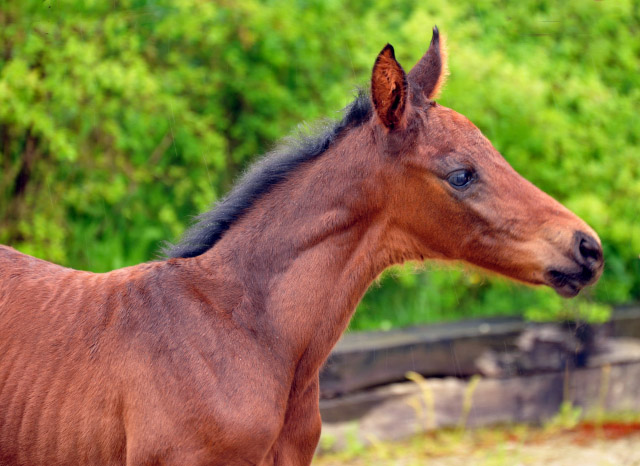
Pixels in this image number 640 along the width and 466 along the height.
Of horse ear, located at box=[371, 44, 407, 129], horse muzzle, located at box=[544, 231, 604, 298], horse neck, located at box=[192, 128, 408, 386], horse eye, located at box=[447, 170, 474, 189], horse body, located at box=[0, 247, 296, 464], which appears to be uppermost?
horse ear, located at box=[371, 44, 407, 129]

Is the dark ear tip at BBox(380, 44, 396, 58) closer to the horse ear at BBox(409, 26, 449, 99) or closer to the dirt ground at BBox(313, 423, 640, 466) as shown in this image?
the horse ear at BBox(409, 26, 449, 99)

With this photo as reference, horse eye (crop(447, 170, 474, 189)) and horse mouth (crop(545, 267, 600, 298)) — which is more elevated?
horse eye (crop(447, 170, 474, 189))

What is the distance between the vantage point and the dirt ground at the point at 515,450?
17.2 feet

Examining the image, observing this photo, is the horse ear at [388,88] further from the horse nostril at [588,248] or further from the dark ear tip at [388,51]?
the horse nostril at [588,248]

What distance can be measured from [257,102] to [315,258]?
445cm

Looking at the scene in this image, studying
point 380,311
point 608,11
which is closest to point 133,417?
point 380,311

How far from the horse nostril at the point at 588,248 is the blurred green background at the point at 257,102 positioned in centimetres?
315

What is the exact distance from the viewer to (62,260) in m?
6.15

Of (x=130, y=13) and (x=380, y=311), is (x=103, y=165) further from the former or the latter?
(x=380, y=311)

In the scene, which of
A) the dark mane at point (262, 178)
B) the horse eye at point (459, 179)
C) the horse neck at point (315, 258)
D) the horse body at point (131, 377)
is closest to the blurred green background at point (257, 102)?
the dark mane at point (262, 178)

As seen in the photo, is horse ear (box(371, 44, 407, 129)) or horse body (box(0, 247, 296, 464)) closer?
horse body (box(0, 247, 296, 464))

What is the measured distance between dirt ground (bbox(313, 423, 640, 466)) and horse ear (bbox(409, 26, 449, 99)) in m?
3.13

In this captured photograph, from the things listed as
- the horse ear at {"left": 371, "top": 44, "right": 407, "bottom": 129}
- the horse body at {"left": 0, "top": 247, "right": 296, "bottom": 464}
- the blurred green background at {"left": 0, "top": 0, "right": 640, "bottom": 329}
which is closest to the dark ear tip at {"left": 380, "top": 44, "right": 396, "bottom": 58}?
the horse ear at {"left": 371, "top": 44, "right": 407, "bottom": 129}

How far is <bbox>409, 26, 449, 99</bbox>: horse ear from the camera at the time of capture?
2963 millimetres
